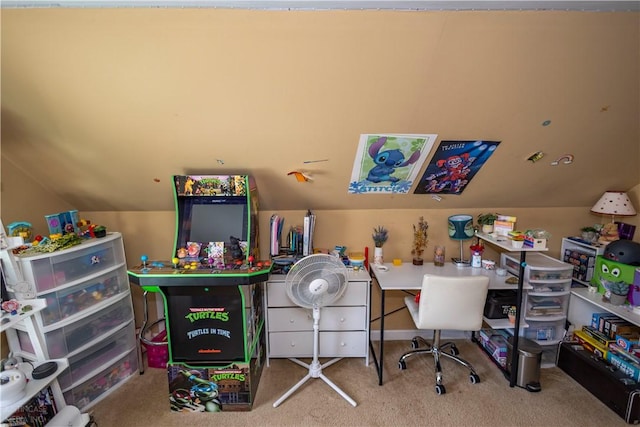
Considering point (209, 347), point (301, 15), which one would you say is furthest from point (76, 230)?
point (301, 15)

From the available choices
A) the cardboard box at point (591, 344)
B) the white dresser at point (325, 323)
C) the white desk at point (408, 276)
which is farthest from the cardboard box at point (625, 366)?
the white dresser at point (325, 323)

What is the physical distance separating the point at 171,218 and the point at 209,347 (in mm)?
1280

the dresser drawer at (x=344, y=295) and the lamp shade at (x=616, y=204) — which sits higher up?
the lamp shade at (x=616, y=204)

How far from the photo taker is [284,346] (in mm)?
2574

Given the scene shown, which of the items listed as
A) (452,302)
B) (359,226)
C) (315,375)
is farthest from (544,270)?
(315,375)

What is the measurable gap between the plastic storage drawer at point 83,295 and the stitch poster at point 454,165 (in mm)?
2667

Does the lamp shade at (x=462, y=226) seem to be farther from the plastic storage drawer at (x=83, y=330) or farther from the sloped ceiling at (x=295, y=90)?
the plastic storage drawer at (x=83, y=330)

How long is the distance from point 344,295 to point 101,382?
2.03m

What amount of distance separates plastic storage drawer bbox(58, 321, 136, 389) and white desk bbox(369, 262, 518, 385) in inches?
84.1

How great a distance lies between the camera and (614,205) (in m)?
2.49

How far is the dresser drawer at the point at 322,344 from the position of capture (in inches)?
101

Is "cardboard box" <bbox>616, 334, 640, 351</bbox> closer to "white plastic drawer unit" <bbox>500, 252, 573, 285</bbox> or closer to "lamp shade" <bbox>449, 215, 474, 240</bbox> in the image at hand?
"white plastic drawer unit" <bbox>500, 252, 573, 285</bbox>

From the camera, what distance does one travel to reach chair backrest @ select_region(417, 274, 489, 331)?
6.86ft

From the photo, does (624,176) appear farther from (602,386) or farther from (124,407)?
(124,407)
